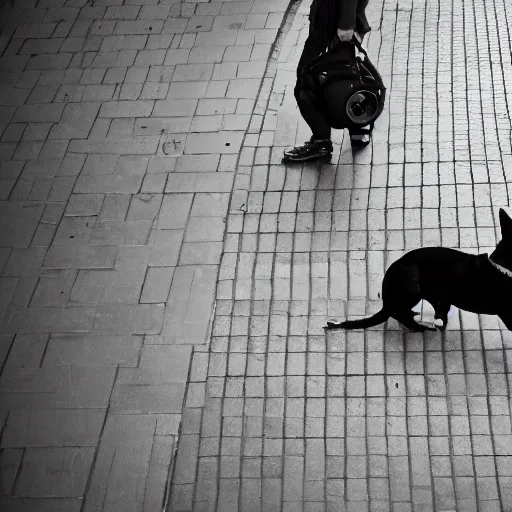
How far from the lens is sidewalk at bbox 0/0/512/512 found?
539cm

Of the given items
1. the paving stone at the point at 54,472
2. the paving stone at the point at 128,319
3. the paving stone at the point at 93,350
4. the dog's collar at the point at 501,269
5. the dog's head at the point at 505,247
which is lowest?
the paving stone at the point at 128,319

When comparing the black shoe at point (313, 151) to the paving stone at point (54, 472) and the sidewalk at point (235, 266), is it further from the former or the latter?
the paving stone at point (54, 472)

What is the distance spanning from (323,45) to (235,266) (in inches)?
78.1

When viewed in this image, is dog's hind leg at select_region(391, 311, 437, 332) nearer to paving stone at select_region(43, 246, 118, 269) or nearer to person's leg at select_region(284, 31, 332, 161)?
person's leg at select_region(284, 31, 332, 161)

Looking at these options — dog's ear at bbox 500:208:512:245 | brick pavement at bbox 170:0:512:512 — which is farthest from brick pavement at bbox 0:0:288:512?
dog's ear at bbox 500:208:512:245

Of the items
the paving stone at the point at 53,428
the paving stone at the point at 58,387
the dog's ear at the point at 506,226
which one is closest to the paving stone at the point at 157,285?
the paving stone at the point at 58,387

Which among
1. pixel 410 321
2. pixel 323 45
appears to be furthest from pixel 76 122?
pixel 410 321

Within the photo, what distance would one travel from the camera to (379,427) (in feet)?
18.1

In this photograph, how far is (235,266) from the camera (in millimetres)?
6762

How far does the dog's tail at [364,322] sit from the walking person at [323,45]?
6.59 ft

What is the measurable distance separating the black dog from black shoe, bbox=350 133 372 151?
226 cm

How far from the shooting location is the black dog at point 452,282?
17.7 ft

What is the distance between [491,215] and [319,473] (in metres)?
2.70

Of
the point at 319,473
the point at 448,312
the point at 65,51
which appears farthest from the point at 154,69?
the point at 319,473
